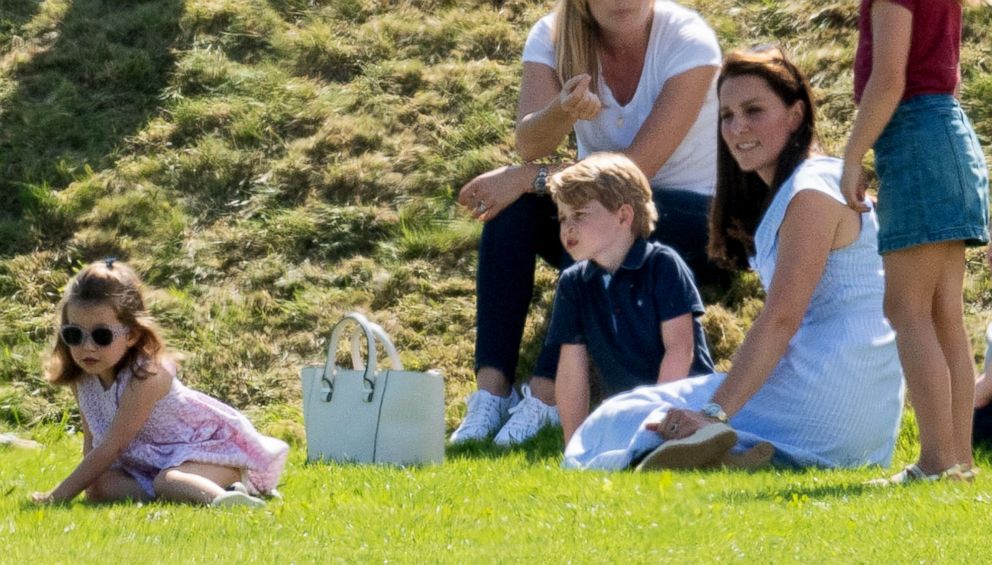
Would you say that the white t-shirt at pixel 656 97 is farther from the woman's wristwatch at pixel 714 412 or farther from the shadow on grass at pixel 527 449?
the woman's wristwatch at pixel 714 412

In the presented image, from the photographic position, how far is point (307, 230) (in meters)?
8.38

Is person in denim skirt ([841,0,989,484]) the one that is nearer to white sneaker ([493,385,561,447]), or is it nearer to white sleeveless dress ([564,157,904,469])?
white sleeveless dress ([564,157,904,469])

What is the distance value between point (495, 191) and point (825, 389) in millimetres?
1832

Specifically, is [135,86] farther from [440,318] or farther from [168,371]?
[168,371]

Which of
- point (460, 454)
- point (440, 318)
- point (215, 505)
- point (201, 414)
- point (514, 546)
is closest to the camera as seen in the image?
point (514, 546)

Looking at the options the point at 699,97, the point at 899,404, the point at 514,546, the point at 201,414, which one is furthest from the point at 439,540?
Result: the point at 699,97

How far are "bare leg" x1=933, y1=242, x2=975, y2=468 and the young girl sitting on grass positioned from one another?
2.02 meters

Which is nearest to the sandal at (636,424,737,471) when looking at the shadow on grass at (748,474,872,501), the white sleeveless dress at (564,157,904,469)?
the white sleeveless dress at (564,157,904,469)

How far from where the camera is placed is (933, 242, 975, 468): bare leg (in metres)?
4.40

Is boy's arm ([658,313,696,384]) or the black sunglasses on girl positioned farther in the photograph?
boy's arm ([658,313,696,384])

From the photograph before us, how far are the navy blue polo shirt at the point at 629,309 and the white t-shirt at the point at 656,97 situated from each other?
3.11 ft

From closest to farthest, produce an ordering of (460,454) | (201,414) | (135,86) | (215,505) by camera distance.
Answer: (215,505), (201,414), (460,454), (135,86)

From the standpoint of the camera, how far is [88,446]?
5031 mm

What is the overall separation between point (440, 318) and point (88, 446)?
2.76m
